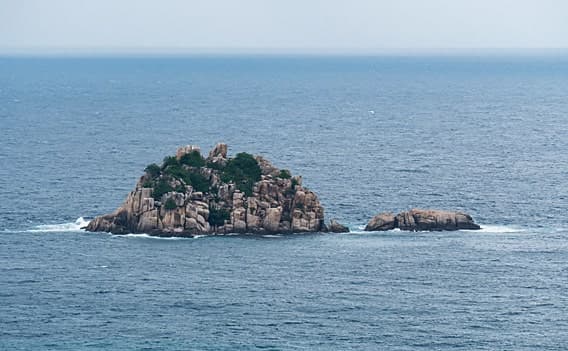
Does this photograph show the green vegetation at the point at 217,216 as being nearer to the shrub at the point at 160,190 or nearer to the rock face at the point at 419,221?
the shrub at the point at 160,190

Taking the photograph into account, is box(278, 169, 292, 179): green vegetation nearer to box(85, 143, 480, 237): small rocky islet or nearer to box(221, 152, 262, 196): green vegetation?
box(85, 143, 480, 237): small rocky islet

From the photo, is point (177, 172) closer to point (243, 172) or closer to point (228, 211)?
point (243, 172)

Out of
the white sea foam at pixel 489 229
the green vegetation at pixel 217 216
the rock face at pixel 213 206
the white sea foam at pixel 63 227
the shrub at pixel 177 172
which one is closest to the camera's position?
the rock face at pixel 213 206

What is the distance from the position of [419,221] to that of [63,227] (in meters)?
47.4

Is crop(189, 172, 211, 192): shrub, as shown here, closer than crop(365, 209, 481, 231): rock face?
No

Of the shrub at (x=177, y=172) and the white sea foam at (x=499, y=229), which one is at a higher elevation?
the shrub at (x=177, y=172)

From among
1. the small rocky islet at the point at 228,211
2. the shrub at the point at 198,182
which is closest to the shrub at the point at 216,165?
the small rocky islet at the point at 228,211

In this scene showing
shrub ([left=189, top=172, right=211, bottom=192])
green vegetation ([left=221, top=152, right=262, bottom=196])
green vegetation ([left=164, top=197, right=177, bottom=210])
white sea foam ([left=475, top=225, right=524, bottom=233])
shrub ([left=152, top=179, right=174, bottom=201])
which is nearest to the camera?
green vegetation ([left=164, top=197, right=177, bottom=210])

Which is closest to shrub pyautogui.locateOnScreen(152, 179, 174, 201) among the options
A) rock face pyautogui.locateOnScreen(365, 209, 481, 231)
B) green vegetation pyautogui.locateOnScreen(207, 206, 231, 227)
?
green vegetation pyautogui.locateOnScreen(207, 206, 231, 227)

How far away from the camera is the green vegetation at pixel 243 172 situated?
170m

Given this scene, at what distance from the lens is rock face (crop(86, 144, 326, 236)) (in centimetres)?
16588

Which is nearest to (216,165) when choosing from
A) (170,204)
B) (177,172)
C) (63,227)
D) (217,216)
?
(177,172)

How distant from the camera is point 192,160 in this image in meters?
175

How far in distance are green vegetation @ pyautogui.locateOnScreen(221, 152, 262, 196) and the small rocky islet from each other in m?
0.13
